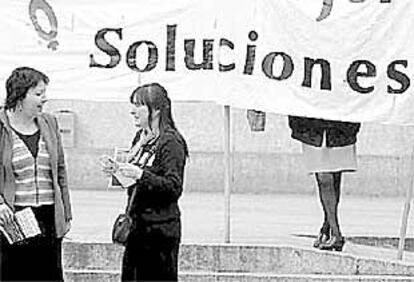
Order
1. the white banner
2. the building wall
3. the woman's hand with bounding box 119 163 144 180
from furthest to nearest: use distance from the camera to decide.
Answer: the building wall, the white banner, the woman's hand with bounding box 119 163 144 180

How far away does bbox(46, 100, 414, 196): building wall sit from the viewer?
1562 cm

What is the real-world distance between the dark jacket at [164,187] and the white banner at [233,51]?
7.77ft

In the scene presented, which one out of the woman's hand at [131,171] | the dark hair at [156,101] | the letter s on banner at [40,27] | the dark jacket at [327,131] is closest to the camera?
the woman's hand at [131,171]

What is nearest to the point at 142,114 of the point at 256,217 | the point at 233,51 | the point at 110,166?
the point at 110,166

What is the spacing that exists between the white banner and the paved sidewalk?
1.36m

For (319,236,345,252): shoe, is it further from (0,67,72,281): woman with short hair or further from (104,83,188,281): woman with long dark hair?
(0,67,72,281): woman with short hair

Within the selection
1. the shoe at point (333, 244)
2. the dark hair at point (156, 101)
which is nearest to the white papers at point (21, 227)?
the dark hair at point (156, 101)

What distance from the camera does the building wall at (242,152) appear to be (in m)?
15.6

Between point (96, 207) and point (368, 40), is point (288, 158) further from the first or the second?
point (368, 40)

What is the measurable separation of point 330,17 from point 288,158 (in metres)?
6.54

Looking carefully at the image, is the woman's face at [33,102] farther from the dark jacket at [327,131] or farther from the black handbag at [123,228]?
the dark jacket at [327,131]

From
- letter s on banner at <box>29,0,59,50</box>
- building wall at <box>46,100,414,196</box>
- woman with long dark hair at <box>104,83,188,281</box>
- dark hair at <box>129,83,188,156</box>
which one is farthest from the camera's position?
building wall at <box>46,100,414,196</box>

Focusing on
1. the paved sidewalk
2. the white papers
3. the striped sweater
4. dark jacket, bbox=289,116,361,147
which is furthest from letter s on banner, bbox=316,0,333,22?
the white papers

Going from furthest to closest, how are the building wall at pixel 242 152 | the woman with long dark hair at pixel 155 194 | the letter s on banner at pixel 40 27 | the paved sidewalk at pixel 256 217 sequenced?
1. the building wall at pixel 242 152
2. the paved sidewalk at pixel 256 217
3. the letter s on banner at pixel 40 27
4. the woman with long dark hair at pixel 155 194
